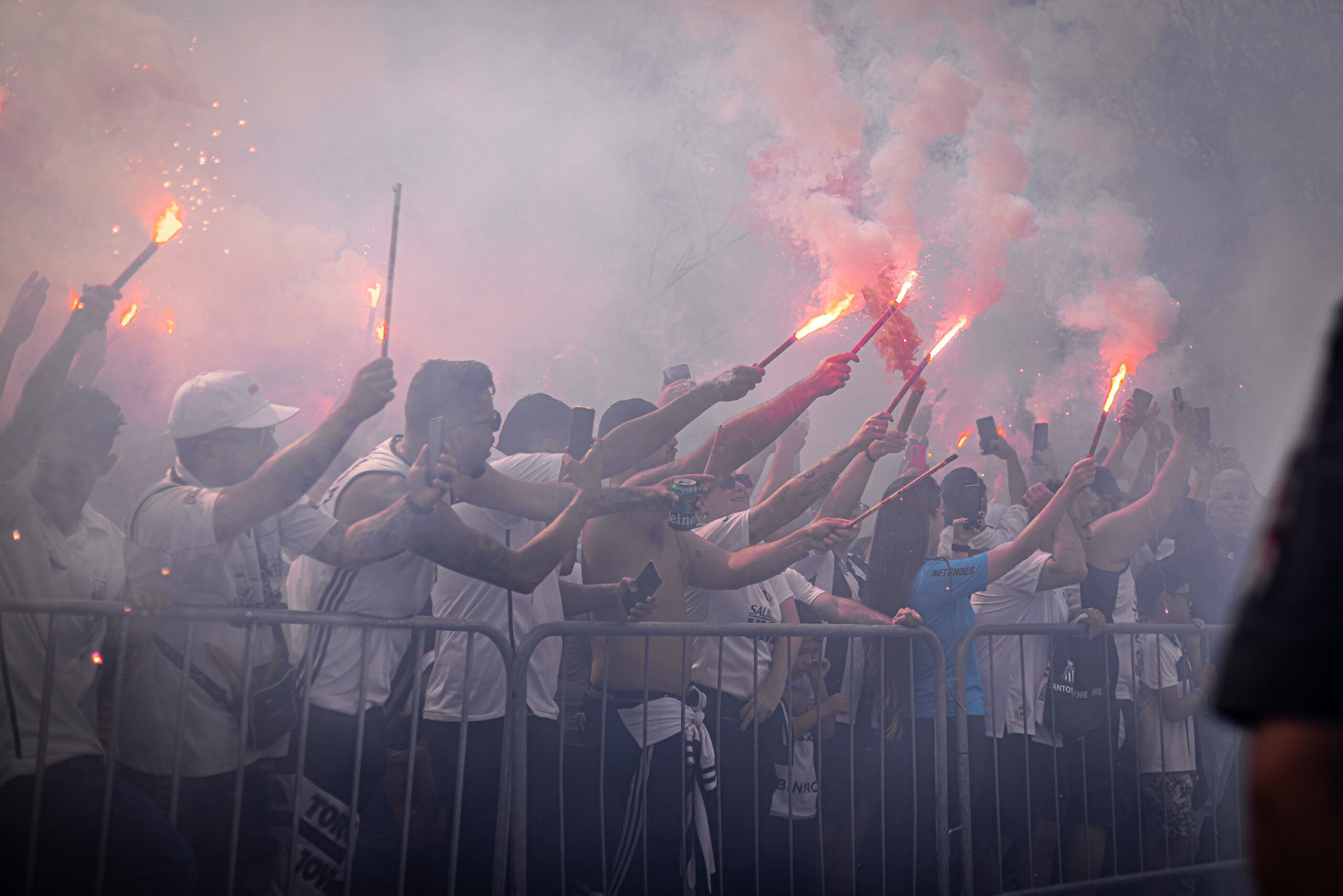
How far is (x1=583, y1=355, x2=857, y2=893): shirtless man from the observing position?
322cm

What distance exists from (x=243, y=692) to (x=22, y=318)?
1585 millimetres

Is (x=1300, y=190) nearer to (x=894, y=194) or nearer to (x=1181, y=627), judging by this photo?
(x=894, y=194)

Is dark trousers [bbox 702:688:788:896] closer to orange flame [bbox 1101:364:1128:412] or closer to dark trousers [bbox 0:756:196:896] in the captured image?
dark trousers [bbox 0:756:196:896]

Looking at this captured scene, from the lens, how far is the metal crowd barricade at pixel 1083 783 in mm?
3570

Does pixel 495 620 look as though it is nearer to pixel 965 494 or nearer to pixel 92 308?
pixel 92 308

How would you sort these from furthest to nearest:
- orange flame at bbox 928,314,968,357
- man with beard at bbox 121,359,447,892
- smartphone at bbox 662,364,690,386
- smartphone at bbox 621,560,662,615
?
smartphone at bbox 662,364,690,386 < orange flame at bbox 928,314,968,357 < smartphone at bbox 621,560,662,615 < man with beard at bbox 121,359,447,892

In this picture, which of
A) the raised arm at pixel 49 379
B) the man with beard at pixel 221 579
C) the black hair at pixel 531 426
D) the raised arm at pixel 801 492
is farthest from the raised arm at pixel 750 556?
the raised arm at pixel 49 379

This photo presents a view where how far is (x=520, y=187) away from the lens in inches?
322

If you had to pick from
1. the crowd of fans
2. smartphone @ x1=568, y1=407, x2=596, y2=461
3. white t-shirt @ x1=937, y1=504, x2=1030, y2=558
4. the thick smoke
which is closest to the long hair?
the crowd of fans

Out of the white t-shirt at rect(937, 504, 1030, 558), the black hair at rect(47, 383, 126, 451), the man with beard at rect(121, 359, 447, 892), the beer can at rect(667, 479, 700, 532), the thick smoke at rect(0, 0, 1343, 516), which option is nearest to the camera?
the man with beard at rect(121, 359, 447, 892)

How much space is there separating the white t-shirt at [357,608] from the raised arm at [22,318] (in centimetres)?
113

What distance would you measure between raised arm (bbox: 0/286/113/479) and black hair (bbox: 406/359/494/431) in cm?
91

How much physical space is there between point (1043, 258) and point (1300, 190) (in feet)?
A: 9.79

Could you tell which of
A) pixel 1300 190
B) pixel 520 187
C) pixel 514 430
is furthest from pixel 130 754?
pixel 1300 190
